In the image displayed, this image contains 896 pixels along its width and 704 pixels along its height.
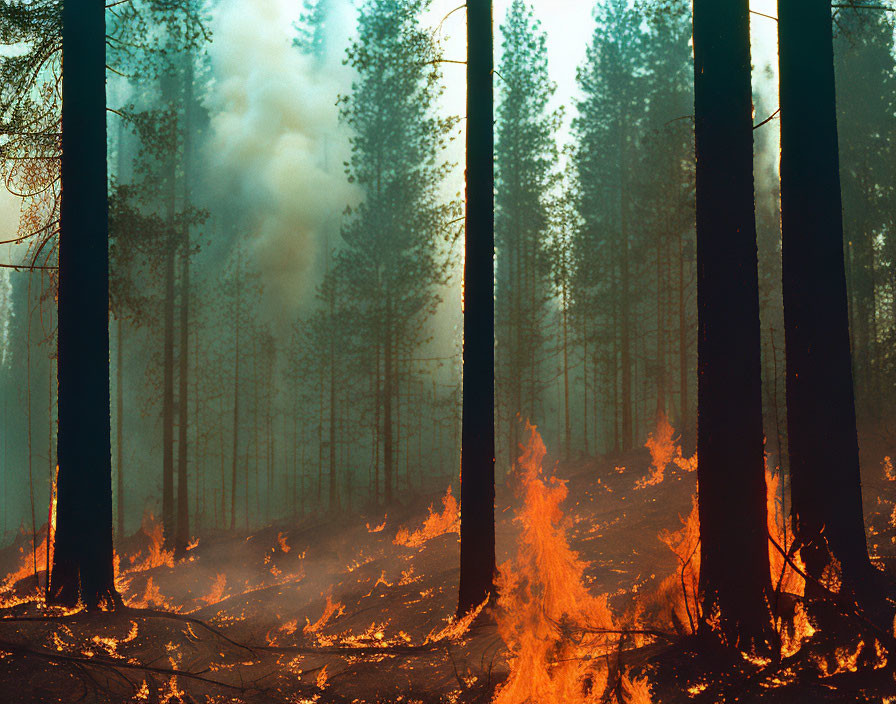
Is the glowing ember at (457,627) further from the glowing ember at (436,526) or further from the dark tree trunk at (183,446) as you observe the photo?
the dark tree trunk at (183,446)

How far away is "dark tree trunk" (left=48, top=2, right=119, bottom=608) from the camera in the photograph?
6426mm

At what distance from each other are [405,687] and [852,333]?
18.2 metres

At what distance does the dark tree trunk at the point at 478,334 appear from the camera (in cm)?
709

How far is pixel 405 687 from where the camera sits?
4750 millimetres

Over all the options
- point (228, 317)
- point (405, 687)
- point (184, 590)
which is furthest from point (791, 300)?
point (228, 317)

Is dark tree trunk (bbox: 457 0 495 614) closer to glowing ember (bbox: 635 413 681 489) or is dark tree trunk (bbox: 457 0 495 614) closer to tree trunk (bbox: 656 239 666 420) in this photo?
glowing ember (bbox: 635 413 681 489)

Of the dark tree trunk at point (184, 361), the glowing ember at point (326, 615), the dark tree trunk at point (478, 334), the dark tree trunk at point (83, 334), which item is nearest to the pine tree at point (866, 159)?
the dark tree trunk at point (478, 334)

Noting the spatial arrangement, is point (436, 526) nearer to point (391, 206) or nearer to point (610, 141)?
point (391, 206)

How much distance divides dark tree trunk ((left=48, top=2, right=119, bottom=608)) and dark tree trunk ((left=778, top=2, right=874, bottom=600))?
265 inches

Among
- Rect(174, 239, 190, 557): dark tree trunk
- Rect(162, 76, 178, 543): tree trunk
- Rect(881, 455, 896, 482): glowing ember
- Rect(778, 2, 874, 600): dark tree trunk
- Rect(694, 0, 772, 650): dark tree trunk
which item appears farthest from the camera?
Rect(174, 239, 190, 557): dark tree trunk

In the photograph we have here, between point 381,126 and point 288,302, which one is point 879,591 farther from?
point 288,302

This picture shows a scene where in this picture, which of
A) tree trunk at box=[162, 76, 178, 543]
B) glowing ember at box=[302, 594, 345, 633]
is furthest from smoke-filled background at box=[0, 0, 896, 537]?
glowing ember at box=[302, 594, 345, 633]

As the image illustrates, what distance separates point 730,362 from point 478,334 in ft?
11.0

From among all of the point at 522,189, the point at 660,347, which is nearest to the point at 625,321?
the point at 660,347
